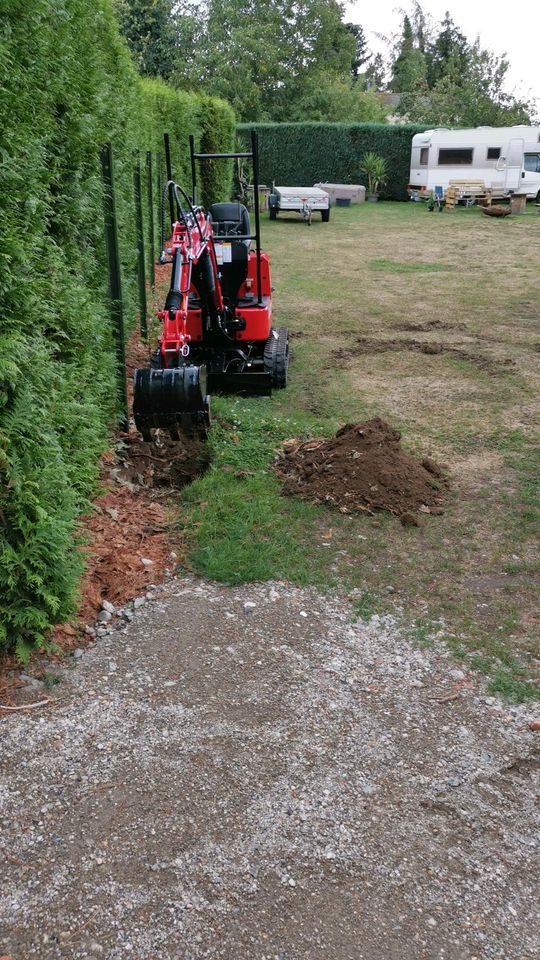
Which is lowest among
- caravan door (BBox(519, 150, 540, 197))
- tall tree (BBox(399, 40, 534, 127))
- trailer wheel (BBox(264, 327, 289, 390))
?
trailer wheel (BBox(264, 327, 289, 390))

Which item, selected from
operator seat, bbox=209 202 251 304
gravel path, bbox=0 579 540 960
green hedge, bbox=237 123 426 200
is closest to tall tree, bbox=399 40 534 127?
green hedge, bbox=237 123 426 200

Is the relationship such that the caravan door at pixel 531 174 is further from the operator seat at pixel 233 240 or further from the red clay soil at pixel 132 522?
the red clay soil at pixel 132 522

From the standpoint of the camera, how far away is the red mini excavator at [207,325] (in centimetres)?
561

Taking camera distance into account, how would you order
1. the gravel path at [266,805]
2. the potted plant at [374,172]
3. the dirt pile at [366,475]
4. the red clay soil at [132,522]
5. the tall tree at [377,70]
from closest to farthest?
the gravel path at [266,805], the red clay soil at [132,522], the dirt pile at [366,475], the potted plant at [374,172], the tall tree at [377,70]

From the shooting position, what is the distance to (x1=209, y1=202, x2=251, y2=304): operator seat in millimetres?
7301

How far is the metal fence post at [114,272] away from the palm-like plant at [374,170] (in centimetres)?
2695

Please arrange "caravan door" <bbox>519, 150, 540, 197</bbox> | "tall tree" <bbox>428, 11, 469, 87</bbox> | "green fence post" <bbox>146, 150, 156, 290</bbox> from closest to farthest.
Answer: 1. "green fence post" <bbox>146, 150, 156, 290</bbox>
2. "caravan door" <bbox>519, 150, 540, 197</bbox>
3. "tall tree" <bbox>428, 11, 469, 87</bbox>

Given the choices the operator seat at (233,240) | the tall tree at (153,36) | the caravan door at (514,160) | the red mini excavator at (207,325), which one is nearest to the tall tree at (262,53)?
the tall tree at (153,36)

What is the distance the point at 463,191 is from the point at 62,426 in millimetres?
27195

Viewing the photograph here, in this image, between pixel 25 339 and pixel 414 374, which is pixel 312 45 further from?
pixel 25 339

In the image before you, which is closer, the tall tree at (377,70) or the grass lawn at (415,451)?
the grass lawn at (415,451)

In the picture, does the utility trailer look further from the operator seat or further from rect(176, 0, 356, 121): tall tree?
the operator seat

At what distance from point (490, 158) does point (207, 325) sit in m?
24.5

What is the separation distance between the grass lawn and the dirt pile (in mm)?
134
